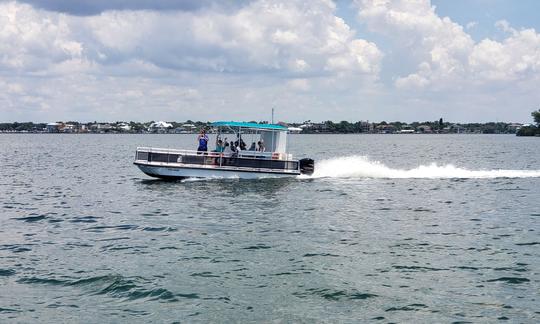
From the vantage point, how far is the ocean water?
15.7m

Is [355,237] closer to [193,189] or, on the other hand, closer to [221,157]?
[193,189]

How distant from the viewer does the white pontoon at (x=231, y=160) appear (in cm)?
4406

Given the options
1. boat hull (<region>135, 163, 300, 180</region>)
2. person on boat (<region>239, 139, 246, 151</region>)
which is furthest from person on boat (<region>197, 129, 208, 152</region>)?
person on boat (<region>239, 139, 246, 151</region>)

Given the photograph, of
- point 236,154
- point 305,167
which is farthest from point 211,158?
point 305,167

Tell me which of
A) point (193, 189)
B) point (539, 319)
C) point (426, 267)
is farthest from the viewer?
point (193, 189)

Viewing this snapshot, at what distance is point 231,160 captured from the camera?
147ft

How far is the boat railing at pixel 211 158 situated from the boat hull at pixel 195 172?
330 millimetres

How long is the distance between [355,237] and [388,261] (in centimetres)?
418

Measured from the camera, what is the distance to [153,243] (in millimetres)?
23406

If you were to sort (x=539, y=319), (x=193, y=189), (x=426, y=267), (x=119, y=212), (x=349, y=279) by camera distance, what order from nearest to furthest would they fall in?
(x=539, y=319) → (x=349, y=279) → (x=426, y=267) → (x=119, y=212) → (x=193, y=189)

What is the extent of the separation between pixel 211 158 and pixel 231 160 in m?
1.49

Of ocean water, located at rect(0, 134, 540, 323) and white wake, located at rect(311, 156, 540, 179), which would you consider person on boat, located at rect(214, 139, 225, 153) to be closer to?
ocean water, located at rect(0, 134, 540, 323)

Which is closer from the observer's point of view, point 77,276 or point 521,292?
point 521,292

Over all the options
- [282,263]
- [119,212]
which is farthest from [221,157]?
[282,263]
